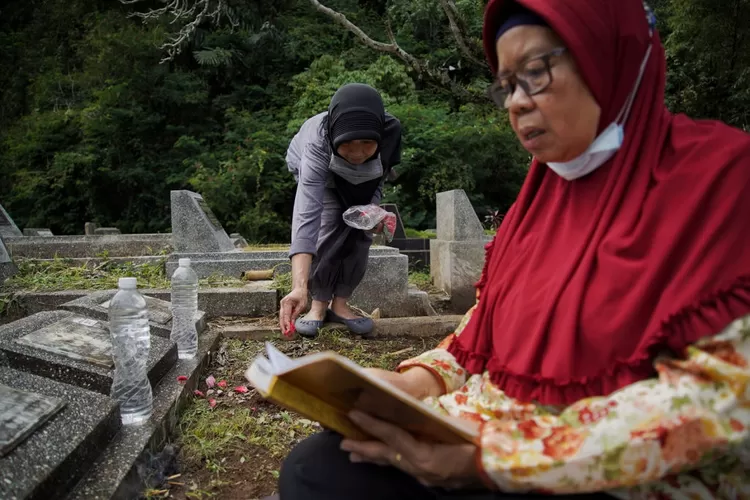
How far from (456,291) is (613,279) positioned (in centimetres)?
523

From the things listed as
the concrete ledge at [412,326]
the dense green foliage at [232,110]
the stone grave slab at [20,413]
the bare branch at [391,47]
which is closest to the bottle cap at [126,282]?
the stone grave slab at [20,413]

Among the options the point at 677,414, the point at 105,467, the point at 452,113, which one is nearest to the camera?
the point at 677,414

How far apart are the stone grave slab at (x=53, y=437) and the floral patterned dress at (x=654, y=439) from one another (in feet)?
4.30

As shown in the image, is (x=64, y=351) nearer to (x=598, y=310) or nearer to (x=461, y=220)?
(x=598, y=310)

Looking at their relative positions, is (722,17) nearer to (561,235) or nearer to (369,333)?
(369,333)

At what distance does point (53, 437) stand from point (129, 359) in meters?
0.60

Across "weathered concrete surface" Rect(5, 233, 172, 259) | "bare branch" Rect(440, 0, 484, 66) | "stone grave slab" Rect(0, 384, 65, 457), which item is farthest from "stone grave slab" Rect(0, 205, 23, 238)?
"stone grave slab" Rect(0, 384, 65, 457)

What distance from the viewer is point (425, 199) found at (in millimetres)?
13078

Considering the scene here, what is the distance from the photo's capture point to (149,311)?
12.2 feet

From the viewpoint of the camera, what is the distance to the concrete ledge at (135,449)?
1825 millimetres

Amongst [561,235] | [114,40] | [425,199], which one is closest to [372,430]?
[561,235]

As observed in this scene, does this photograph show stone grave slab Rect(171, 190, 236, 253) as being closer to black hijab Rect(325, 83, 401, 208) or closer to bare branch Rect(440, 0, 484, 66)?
black hijab Rect(325, 83, 401, 208)

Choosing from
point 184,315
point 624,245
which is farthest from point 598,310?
point 184,315

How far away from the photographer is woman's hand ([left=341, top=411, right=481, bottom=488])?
1073 mm
